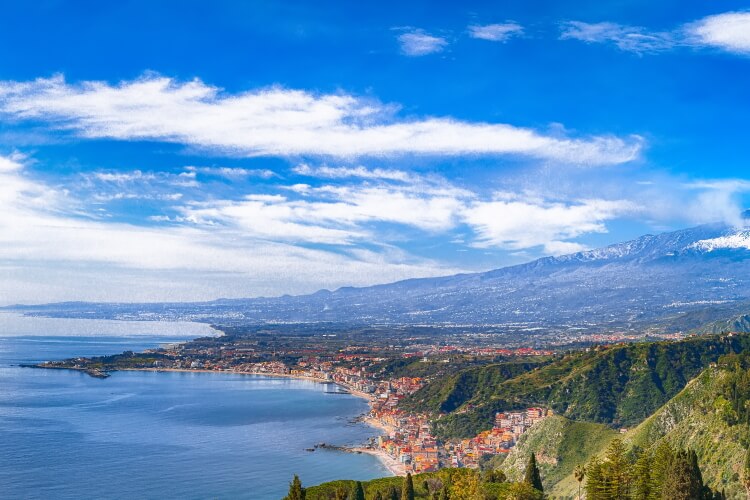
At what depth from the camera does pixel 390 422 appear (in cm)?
10238

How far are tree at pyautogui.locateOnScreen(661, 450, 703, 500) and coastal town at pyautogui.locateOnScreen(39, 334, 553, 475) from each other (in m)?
44.0

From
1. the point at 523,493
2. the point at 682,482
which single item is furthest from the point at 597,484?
the point at 682,482

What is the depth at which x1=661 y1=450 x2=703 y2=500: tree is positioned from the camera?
1283 inches

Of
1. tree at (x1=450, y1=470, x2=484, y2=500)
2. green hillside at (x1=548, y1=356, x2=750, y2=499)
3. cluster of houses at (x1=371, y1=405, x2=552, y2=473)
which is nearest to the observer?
tree at (x1=450, y1=470, x2=484, y2=500)

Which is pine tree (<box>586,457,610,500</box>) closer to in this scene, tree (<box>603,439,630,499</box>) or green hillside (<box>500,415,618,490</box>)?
tree (<box>603,439,630,499</box>)

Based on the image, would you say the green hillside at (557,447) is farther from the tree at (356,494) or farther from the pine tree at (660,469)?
the pine tree at (660,469)

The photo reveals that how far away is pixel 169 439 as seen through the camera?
8912cm

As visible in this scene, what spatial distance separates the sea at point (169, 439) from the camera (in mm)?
67562

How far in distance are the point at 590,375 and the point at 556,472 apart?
3937 centimetres

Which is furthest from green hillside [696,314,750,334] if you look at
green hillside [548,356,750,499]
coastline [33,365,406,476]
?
green hillside [548,356,750,499]

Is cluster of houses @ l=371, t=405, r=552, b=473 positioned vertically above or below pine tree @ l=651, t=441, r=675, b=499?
below

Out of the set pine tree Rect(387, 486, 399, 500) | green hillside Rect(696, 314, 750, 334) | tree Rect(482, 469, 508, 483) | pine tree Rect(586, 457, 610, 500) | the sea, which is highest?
green hillside Rect(696, 314, 750, 334)

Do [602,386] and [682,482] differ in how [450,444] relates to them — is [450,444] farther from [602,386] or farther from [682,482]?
[682,482]

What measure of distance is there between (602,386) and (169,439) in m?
59.7
